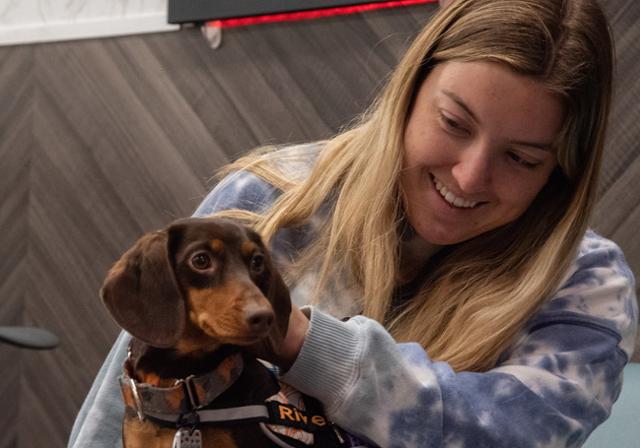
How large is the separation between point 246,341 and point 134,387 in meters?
0.15

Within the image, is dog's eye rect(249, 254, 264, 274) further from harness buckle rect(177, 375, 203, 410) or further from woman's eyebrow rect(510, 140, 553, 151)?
woman's eyebrow rect(510, 140, 553, 151)

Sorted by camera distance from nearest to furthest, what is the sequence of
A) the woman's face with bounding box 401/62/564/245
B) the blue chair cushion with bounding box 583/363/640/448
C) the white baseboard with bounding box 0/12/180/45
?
the woman's face with bounding box 401/62/564/245 → the blue chair cushion with bounding box 583/363/640/448 → the white baseboard with bounding box 0/12/180/45

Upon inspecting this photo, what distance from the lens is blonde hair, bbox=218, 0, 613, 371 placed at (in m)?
1.18

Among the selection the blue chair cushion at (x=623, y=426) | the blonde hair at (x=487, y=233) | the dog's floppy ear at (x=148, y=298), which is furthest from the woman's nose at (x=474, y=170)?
the blue chair cushion at (x=623, y=426)

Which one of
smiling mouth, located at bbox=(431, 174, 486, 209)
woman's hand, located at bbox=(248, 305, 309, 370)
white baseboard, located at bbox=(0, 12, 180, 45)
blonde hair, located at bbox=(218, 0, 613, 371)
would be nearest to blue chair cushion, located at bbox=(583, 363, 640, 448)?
blonde hair, located at bbox=(218, 0, 613, 371)

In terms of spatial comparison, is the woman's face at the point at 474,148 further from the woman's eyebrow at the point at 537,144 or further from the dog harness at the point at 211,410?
the dog harness at the point at 211,410

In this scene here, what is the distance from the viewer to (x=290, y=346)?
1.02 meters

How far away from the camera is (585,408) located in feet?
3.69

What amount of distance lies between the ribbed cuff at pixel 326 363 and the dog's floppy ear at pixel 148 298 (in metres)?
0.17

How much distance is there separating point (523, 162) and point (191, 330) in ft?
1.80

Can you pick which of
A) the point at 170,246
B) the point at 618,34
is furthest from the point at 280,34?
the point at 170,246

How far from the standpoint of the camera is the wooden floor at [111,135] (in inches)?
86.2

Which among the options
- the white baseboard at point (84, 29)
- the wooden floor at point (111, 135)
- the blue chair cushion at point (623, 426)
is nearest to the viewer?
the blue chair cushion at point (623, 426)

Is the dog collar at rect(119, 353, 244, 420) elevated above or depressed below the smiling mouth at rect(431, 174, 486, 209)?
above
